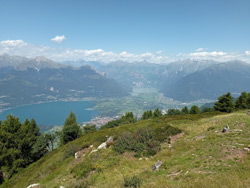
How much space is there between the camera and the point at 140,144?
20.6 m

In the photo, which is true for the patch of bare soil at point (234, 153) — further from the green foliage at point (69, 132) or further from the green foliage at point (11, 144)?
the green foliage at point (69, 132)

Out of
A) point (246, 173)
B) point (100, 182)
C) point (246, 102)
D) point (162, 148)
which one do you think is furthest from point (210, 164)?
point (246, 102)

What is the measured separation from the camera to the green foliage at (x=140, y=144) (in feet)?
63.5

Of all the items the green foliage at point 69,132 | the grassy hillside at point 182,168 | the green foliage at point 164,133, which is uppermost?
the grassy hillside at point 182,168

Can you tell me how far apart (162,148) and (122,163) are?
643 centimetres

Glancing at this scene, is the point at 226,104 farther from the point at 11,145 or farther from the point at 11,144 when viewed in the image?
the point at 11,145

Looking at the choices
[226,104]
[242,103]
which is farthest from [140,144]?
[242,103]

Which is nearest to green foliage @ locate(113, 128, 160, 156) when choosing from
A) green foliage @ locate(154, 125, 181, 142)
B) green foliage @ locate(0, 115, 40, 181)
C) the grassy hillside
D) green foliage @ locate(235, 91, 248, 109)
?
the grassy hillside

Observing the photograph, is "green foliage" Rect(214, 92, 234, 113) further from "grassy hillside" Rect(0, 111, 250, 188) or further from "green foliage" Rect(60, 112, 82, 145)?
"green foliage" Rect(60, 112, 82, 145)

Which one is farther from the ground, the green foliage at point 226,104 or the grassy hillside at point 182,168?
the grassy hillside at point 182,168

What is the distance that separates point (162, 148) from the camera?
19.8 metres

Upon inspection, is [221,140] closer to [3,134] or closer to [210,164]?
[210,164]

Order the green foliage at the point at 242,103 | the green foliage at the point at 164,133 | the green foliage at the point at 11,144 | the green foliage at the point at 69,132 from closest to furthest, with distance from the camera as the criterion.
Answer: the green foliage at the point at 164,133, the green foliage at the point at 11,144, the green foliage at the point at 69,132, the green foliage at the point at 242,103

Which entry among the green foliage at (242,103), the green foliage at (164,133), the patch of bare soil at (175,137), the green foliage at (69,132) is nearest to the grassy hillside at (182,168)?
the patch of bare soil at (175,137)
